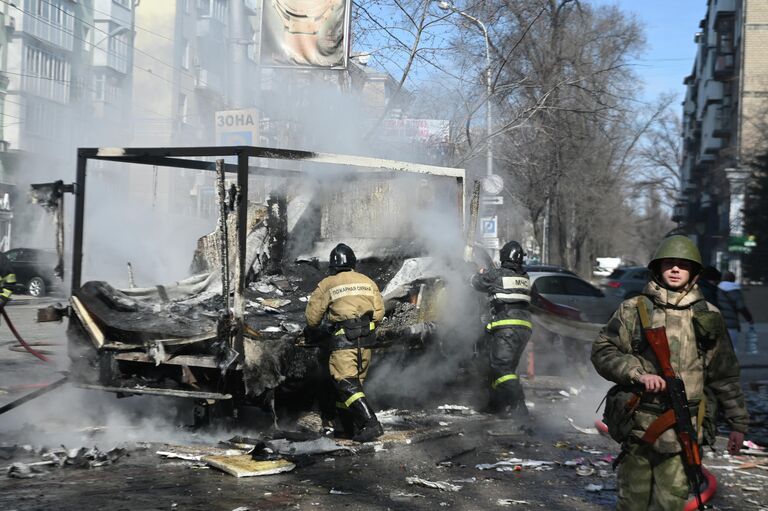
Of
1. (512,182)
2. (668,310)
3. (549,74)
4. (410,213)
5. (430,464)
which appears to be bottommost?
(430,464)

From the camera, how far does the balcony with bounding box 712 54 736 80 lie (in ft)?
143

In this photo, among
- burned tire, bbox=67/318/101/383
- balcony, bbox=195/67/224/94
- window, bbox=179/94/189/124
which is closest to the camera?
burned tire, bbox=67/318/101/383

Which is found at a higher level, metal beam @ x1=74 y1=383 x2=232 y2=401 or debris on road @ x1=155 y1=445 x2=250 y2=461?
metal beam @ x1=74 y1=383 x2=232 y2=401

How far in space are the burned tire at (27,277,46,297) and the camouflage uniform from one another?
72.2ft

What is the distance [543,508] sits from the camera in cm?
521

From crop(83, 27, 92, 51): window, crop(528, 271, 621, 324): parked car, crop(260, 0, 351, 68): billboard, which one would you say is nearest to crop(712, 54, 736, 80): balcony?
crop(83, 27, 92, 51): window

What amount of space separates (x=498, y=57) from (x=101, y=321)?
36.0ft

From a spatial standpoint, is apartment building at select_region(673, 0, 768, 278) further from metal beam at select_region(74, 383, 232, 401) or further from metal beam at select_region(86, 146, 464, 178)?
metal beam at select_region(74, 383, 232, 401)

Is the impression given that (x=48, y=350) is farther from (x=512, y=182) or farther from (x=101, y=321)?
(x=512, y=182)

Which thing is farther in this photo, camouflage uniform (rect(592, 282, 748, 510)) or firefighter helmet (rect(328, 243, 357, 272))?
firefighter helmet (rect(328, 243, 357, 272))

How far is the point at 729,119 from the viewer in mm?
44844

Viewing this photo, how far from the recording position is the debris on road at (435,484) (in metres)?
5.57

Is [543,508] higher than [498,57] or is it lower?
lower

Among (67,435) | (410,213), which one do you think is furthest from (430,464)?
(410,213)
